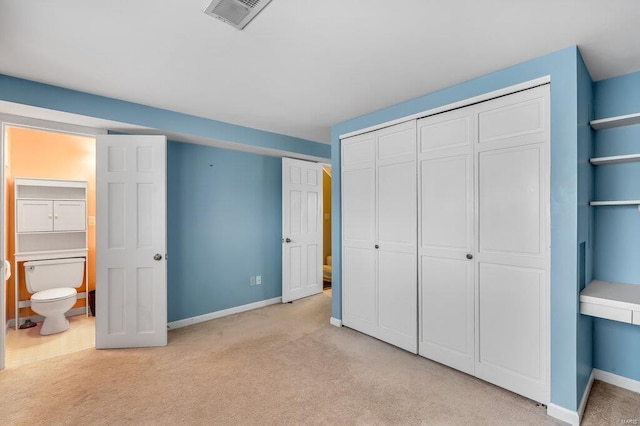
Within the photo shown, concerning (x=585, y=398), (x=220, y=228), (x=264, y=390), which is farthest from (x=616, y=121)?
(x=220, y=228)

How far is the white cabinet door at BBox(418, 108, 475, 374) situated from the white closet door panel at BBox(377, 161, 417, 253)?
0.10 meters

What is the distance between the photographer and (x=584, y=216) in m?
2.12

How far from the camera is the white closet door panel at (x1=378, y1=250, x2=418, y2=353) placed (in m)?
2.86

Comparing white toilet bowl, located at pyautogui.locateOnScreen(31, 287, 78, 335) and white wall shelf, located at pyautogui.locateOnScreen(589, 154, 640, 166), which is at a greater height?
white wall shelf, located at pyautogui.locateOnScreen(589, 154, 640, 166)

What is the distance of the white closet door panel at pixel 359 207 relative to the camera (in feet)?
10.6

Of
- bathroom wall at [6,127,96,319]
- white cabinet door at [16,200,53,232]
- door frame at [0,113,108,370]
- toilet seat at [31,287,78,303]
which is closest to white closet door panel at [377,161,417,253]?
door frame at [0,113,108,370]

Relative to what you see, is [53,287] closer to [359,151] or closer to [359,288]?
[359,288]

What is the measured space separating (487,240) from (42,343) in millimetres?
4399

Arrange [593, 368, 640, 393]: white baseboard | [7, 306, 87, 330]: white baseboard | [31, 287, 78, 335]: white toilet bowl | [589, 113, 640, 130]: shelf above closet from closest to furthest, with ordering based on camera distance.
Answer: [589, 113, 640, 130]: shelf above closet
[593, 368, 640, 393]: white baseboard
[31, 287, 78, 335]: white toilet bowl
[7, 306, 87, 330]: white baseboard

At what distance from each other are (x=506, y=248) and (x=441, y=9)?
1.67 meters

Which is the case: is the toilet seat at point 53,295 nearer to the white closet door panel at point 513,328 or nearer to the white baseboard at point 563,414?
the white closet door panel at point 513,328

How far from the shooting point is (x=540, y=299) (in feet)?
6.82

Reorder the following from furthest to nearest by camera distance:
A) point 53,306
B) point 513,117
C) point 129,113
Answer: point 53,306, point 129,113, point 513,117

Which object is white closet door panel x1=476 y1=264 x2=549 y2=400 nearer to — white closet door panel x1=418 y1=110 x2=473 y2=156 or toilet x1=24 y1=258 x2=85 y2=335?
white closet door panel x1=418 y1=110 x2=473 y2=156
